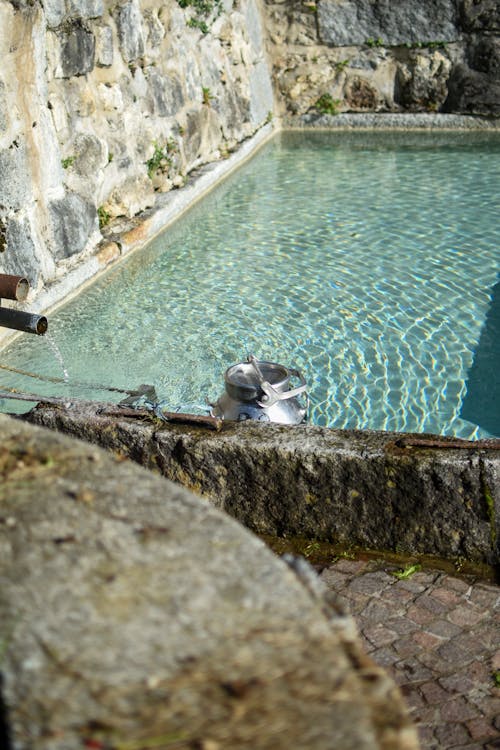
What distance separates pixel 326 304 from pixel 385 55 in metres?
6.48

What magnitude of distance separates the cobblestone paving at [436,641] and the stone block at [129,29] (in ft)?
19.7

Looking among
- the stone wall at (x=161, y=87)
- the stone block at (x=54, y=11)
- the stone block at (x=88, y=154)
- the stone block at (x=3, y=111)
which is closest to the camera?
the stone block at (x=3, y=111)

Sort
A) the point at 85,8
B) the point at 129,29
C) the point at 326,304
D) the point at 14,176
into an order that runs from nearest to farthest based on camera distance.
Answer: the point at 14,176 → the point at 326,304 → the point at 85,8 → the point at 129,29

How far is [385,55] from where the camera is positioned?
11.4 m

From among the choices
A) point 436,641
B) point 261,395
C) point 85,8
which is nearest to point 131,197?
point 85,8

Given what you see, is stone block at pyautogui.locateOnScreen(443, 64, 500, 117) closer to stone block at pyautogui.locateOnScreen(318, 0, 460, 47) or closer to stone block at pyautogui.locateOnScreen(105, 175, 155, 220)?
stone block at pyautogui.locateOnScreen(318, 0, 460, 47)

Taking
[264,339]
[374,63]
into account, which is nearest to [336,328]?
[264,339]

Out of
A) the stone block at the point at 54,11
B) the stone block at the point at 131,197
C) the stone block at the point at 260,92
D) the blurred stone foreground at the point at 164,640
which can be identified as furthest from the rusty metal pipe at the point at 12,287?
the stone block at the point at 260,92

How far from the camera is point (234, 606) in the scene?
1.29 meters

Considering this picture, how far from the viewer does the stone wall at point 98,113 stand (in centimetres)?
577

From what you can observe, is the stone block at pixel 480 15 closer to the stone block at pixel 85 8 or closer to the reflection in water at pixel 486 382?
the stone block at pixel 85 8

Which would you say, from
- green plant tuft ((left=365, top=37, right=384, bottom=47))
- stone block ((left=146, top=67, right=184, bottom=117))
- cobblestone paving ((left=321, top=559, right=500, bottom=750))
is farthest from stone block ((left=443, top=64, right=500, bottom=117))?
cobblestone paving ((left=321, top=559, right=500, bottom=750))

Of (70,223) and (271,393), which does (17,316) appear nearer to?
(271,393)

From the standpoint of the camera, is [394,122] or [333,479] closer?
[333,479]
